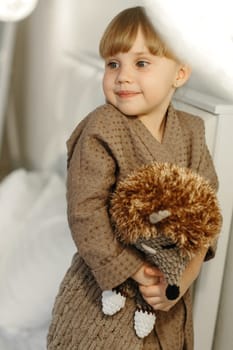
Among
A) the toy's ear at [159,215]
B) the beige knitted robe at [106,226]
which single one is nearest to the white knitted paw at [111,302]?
the beige knitted robe at [106,226]

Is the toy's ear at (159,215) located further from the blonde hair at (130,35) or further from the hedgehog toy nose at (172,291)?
the blonde hair at (130,35)

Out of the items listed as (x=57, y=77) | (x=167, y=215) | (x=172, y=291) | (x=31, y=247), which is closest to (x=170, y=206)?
(x=167, y=215)

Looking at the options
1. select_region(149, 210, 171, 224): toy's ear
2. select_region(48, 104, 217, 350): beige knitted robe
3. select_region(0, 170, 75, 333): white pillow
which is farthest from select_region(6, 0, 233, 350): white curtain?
select_region(149, 210, 171, 224): toy's ear

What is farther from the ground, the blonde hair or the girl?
the blonde hair

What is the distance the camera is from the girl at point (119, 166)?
0.65 metres

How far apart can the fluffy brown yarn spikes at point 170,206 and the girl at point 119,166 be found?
0.04 meters

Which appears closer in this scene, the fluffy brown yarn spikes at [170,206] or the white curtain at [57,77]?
the fluffy brown yarn spikes at [170,206]

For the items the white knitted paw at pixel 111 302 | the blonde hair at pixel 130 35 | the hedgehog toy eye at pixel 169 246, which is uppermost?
the blonde hair at pixel 130 35

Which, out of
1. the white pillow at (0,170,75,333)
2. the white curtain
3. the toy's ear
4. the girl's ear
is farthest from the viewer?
the white curtain

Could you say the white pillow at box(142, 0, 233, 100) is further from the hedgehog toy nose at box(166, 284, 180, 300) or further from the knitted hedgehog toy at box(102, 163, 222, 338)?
the hedgehog toy nose at box(166, 284, 180, 300)

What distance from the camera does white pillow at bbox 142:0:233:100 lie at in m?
0.74

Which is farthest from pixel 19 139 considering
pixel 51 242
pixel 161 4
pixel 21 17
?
pixel 161 4

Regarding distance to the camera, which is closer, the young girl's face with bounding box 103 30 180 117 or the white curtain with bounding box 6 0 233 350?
the young girl's face with bounding box 103 30 180 117

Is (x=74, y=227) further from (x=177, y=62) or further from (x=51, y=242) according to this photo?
(x=51, y=242)
